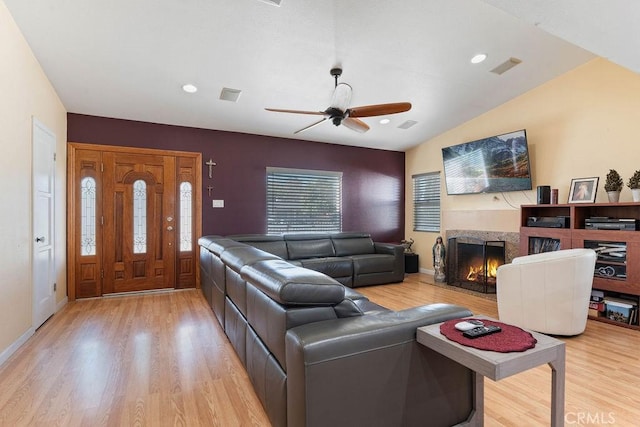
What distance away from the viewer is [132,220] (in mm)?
4676

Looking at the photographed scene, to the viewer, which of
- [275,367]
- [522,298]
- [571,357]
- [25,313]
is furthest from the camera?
[522,298]

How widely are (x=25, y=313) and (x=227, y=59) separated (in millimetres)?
3095

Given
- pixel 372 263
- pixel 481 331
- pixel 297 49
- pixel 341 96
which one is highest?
pixel 297 49

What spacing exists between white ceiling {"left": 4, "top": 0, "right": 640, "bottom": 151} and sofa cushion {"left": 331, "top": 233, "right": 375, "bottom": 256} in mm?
2082

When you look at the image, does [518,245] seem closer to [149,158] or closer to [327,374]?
[327,374]

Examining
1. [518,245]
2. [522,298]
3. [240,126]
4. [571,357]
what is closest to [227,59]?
[240,126]

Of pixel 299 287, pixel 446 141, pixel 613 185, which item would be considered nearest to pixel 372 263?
pixel 446 141

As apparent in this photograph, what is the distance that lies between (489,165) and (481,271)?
5.40 feet

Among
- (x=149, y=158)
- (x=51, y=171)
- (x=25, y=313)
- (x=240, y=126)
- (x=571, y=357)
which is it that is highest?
(x=240, y=126)

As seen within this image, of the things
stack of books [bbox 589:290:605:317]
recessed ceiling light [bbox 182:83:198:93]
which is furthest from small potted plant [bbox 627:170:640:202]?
recessed ceiling light [bbox 182:83:198:93]

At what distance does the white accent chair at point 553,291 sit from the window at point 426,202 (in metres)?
3.00

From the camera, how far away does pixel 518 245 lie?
15.4 feet

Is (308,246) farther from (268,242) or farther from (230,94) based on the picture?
(230,94)

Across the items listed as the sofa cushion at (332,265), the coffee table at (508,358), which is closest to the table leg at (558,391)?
the coffee table at (508,358)
